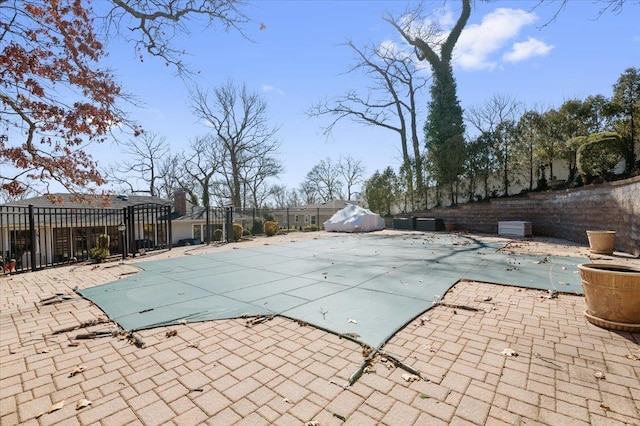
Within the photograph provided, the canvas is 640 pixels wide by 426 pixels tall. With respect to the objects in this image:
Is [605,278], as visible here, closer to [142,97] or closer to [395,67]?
[142,97]

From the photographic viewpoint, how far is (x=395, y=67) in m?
20.2

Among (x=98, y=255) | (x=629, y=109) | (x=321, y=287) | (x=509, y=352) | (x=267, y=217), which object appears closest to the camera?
(x=509, y=352)

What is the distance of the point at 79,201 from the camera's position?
712 cm

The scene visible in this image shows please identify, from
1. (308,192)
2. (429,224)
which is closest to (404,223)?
(429,224)

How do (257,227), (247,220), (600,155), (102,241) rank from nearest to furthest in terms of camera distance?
1. (600,155)
2. (102,241)
3. (257,227)
4. (247,220)

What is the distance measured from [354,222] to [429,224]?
4.04 meters

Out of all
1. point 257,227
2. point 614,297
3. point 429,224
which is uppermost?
point 429,224

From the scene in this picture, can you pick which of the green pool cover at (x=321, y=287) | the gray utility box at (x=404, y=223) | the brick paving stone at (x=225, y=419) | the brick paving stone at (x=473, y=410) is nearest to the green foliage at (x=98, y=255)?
the green pool cover at (x=321, y=287)

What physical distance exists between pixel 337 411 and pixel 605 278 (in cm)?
304

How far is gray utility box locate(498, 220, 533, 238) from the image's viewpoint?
11.6 meters

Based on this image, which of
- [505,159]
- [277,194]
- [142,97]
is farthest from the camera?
[277,194]

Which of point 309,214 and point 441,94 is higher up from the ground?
point 441,94

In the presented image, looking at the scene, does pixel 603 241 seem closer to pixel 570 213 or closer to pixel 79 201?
pixel 570 213

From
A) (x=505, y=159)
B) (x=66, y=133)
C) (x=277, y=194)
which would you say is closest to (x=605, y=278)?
(x=66, y=133)
